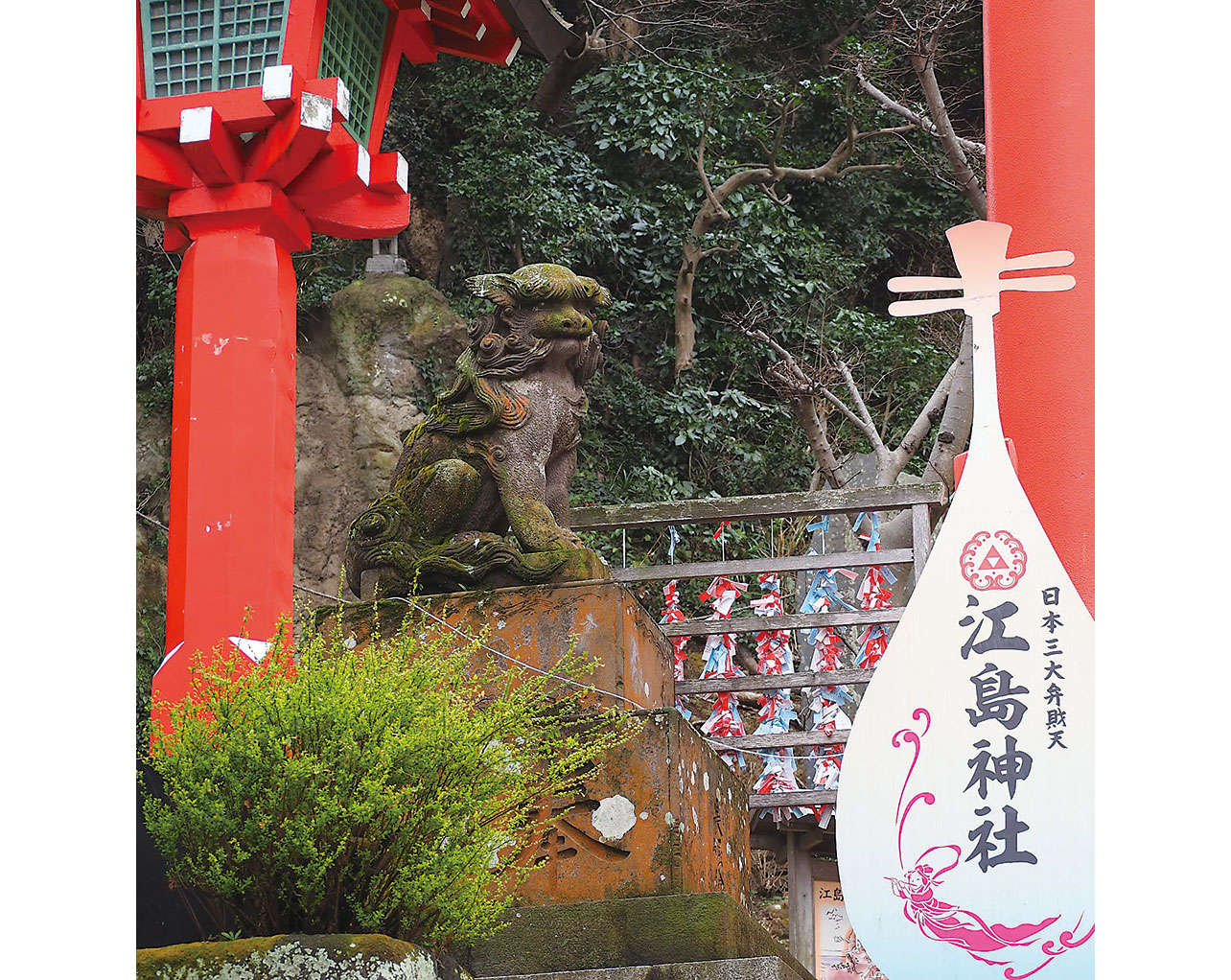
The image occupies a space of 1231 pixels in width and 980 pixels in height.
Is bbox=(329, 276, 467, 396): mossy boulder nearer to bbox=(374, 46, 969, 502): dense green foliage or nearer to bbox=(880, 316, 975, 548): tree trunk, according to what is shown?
bbox=(374, 46, 969, 502): dense green foliage

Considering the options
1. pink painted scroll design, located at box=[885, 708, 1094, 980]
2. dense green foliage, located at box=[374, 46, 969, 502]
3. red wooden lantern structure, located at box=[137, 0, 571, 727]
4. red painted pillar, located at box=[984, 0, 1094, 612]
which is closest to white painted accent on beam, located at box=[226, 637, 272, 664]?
red wooden lantern structure, located at box=[137, 0, 571, 727]

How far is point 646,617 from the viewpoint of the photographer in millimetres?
4391

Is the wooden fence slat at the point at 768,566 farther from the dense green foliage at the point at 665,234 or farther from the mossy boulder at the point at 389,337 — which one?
the mossy boulder at the point at 389,337

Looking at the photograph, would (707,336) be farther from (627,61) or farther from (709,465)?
(627,61)

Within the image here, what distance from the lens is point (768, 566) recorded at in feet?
23.3

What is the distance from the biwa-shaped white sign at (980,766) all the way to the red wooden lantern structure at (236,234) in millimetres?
2894

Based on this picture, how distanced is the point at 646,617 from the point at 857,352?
26.5 feet

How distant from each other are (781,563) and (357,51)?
9.53 ft

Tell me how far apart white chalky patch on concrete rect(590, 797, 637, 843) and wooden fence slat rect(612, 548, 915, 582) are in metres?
2.98

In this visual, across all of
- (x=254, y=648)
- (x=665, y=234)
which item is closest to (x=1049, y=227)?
(x=254, y=648)

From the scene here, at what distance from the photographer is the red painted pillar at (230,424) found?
565 centimetres

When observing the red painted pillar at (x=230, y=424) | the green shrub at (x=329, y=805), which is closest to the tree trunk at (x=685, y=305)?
the red painted pillar at (x=230, y=424)

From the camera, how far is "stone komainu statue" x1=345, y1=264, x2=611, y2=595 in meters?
4.38

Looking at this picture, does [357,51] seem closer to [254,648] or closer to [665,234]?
[254,648]
